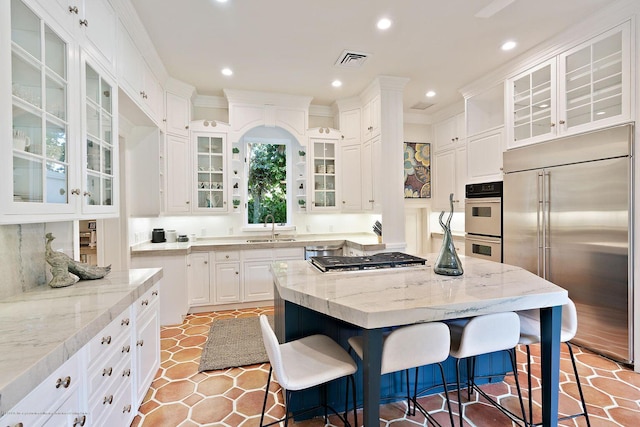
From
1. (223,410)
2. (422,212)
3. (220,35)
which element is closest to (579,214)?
(422,212)

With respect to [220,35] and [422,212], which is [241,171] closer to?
[220,35]

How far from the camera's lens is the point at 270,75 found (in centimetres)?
366

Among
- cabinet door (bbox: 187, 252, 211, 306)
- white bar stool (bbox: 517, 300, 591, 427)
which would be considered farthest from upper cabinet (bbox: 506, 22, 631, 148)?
cabinet door (bbox: 187, 252, 211, 306)

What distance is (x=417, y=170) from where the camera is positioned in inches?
201

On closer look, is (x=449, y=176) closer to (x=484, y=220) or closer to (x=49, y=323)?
(x=484, y=220)

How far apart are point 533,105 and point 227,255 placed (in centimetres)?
396

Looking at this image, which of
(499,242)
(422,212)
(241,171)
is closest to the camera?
(499,242)

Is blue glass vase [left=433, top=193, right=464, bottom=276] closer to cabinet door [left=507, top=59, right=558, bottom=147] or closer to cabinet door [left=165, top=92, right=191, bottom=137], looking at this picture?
cabinet door [left=507, top=59, right=558, bottom=147]

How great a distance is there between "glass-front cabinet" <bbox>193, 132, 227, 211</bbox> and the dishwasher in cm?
130

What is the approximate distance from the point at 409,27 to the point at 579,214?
2.31 meters

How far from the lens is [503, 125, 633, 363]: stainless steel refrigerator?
2459mm

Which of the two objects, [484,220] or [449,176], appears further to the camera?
[449,176]

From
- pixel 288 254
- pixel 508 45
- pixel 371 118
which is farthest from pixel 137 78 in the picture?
pixel 508 45

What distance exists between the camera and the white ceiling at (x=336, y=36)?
2.43 m
